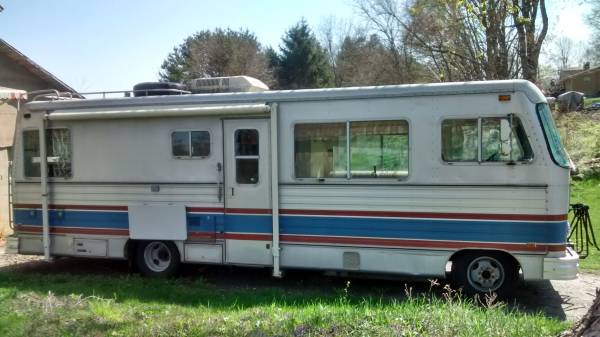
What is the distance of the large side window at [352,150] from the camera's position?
7.21 m

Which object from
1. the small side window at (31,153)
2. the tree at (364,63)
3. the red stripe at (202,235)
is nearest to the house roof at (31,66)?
the small side window at (31,153)

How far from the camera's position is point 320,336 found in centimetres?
474

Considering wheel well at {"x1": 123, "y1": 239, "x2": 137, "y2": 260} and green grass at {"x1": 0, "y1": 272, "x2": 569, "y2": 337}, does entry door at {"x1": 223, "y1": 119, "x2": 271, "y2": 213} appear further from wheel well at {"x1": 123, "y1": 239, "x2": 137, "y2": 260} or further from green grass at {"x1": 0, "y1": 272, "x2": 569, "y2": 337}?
wheel well at {"x1": 123, "y1": 239, "x2": 137, "y2": 260}

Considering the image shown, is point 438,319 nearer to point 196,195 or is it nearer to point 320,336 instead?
point 320,336

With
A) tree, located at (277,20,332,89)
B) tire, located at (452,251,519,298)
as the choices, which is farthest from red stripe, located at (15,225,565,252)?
tree, located at (277,20,332,89)

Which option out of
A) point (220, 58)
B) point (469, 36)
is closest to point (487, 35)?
point (469, 36)

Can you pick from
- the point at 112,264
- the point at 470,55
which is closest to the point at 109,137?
the point at 112,264

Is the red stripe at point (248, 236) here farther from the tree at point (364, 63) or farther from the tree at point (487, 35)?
the tree at point (364, 63)

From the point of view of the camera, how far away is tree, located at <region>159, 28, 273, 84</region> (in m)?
37.8

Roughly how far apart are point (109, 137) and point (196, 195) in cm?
169

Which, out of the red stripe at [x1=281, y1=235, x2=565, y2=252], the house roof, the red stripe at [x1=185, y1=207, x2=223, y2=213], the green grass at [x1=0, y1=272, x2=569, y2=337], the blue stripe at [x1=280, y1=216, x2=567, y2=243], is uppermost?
the house roof

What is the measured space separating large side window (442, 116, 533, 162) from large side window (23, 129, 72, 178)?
18.7ft

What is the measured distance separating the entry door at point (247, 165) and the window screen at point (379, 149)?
47.9 inches

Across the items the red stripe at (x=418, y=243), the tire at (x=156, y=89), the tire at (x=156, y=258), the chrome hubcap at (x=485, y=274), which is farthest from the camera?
the tire at (x=156, y=89)
